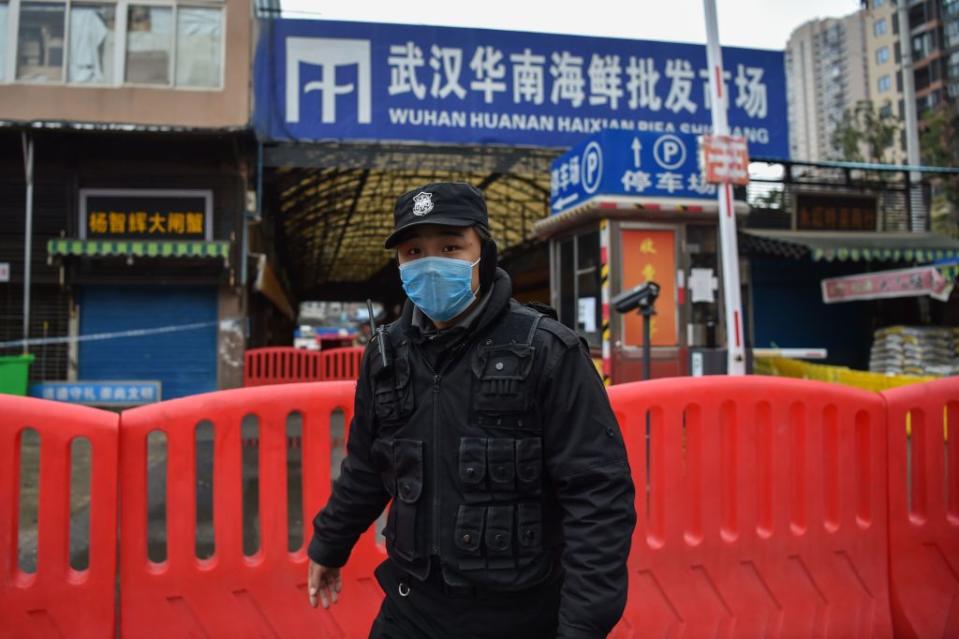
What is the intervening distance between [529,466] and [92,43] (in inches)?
563

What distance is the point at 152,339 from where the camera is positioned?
42.4 feet

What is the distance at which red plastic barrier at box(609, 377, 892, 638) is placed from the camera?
3.13 metres

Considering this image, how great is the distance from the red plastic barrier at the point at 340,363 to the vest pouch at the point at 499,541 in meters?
11.8

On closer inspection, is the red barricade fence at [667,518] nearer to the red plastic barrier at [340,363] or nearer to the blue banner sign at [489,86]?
the red plastic barrier at [340,363]

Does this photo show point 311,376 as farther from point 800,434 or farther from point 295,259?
point 295,259

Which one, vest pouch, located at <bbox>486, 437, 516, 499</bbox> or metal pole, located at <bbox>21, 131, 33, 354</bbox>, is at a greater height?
metal pole, located at <bbox>21, 131, 33, 354</bbox>

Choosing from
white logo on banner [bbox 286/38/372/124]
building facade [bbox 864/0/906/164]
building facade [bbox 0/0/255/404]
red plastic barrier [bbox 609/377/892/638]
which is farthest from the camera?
building facade [bbox 864/0/906/164]

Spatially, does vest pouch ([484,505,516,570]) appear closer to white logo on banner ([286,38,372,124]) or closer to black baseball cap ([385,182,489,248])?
black baseball cap ([385,182,489,248])

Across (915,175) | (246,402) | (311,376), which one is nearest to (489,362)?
(246,402)

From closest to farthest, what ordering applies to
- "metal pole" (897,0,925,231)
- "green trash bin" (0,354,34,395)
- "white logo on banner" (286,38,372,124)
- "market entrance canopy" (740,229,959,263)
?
"green trash bin" (0,354,34,395) → "market entrance canopy" (740,229,959,263) → "white logo on banner" (286,38,372,124) → "metal pole" (897,0,925,231)

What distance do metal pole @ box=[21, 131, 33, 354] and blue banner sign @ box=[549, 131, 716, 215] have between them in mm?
9803

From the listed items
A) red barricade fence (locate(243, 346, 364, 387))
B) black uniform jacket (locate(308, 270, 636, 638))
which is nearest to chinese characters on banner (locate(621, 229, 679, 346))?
red barricade fence (locate(243, 346, 364, 387))

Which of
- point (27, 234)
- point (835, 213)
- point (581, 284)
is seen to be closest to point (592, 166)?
point (581, 284)

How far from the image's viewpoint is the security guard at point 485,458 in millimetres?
1562
